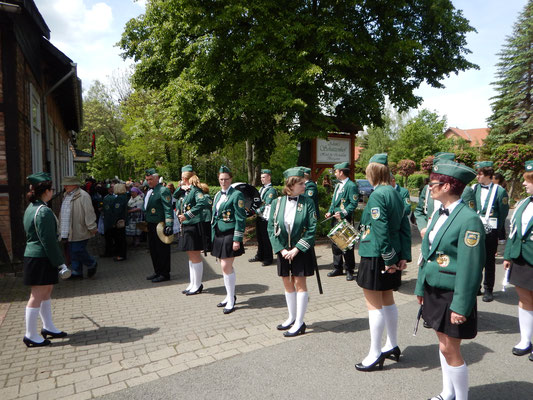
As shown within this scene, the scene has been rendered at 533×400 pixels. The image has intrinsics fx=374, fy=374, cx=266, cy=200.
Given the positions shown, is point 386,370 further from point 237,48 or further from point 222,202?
point 237,48

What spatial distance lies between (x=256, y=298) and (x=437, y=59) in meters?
10.8

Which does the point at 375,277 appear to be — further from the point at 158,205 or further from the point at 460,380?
the point at 158,205

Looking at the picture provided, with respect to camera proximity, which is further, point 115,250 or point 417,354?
point 115,250

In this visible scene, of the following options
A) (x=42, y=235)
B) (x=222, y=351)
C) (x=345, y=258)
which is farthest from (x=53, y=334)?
(x=345, y=258)

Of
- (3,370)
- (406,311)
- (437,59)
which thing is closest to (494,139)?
(437,59)

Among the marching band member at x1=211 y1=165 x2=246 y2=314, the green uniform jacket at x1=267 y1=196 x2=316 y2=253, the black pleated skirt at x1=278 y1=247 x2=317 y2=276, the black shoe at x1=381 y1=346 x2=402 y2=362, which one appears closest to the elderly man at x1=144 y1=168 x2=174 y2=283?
the marching band member at x1=211 y1=165 x2=246 y2=314

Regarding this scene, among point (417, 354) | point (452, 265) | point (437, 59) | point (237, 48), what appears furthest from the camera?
point (437, 59)

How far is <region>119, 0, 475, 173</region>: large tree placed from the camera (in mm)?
10680

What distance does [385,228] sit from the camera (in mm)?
3666

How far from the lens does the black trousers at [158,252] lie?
24.3ft

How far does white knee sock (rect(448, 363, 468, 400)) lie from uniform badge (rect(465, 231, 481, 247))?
101cm

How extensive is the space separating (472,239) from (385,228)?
1.04 meters

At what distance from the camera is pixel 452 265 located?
9.20 ft

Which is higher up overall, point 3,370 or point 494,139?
point 494,139
